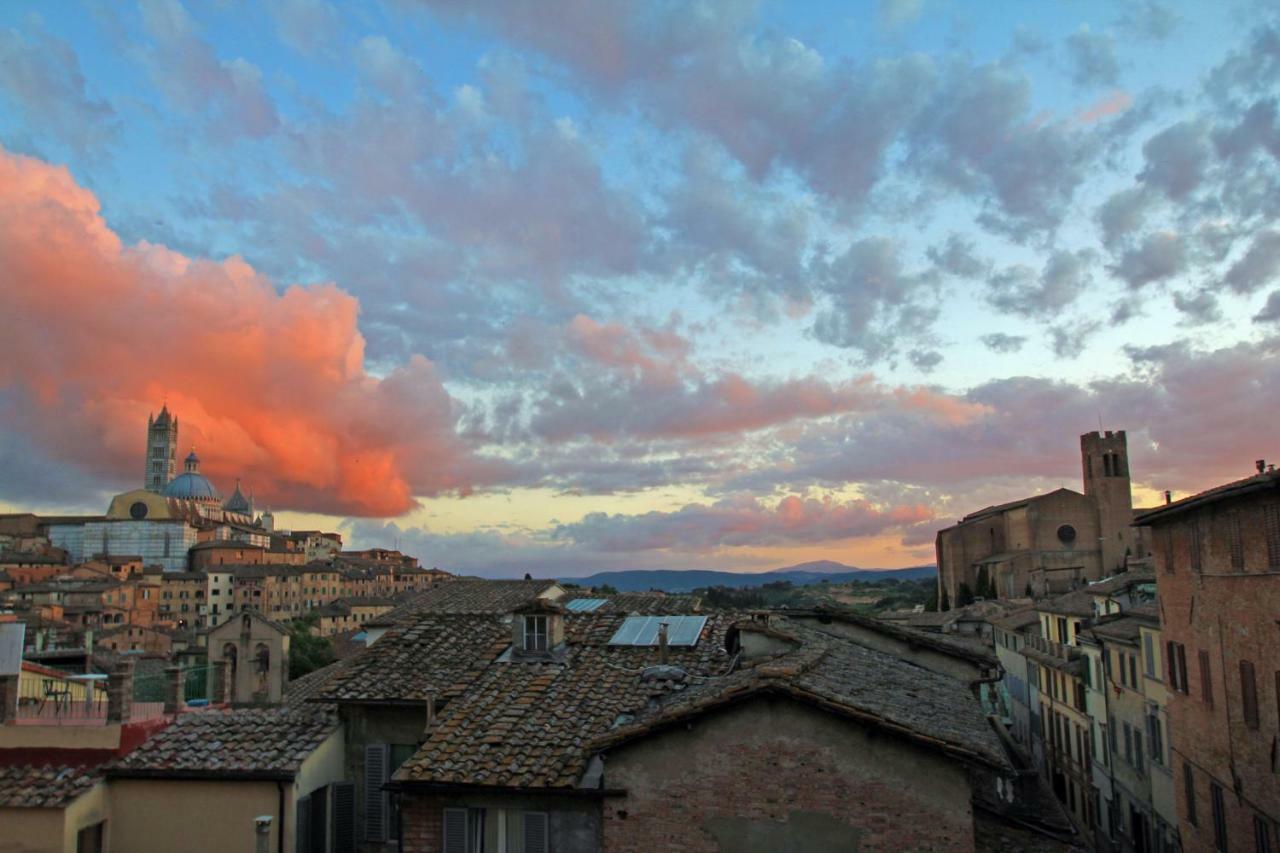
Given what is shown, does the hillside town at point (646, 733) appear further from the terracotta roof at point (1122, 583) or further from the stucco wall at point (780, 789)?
the terracotta roof at point (1122, 583)

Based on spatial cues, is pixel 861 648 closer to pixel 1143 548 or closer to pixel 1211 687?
pixel 1211 687

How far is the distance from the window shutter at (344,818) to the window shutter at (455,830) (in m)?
4.57

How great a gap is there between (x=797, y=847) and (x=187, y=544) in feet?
656

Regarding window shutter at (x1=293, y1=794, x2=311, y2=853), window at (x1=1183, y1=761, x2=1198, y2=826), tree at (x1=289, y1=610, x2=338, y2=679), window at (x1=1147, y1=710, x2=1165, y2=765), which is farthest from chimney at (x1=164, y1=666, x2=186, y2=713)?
tree at (x1=289, y1=610, x2=338, y2=679)

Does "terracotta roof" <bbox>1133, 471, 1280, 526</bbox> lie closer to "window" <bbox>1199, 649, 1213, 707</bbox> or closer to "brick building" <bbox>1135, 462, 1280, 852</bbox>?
"brick building" <bbox>1135, 462, 1280, 852</bbox>

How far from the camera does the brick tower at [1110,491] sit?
112 meters

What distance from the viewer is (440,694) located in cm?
1750

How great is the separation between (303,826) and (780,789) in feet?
29.1

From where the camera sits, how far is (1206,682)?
23500 mm

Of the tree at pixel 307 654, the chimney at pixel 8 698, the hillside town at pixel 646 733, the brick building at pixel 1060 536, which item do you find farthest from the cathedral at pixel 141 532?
the chimney at pixel 8 698

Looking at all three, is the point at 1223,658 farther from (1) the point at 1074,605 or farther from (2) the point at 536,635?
(1) the point at 1074,605

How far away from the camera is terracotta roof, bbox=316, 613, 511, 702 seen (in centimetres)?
1809

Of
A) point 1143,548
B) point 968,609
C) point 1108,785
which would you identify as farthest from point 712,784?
point 1143,548

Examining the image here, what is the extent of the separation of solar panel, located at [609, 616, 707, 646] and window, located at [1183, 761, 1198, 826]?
584 inches
